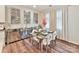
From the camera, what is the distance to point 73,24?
1.87 metres

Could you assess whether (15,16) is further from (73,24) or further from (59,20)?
(73,24)

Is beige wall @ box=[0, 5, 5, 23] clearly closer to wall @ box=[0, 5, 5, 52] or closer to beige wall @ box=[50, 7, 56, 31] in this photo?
wall @ box=[0, 5, 5, 52]

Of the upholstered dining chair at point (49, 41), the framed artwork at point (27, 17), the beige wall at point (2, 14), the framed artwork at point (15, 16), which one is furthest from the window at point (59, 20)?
the beige wall at point (2, 14)

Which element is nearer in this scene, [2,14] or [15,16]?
[2,14]

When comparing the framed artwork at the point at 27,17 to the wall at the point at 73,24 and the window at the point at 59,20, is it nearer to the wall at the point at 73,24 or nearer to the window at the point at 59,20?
the window at the point at 59,20

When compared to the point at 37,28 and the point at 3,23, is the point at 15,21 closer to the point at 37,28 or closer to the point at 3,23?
the point at 3,23

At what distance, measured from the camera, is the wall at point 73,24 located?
5.94 feet

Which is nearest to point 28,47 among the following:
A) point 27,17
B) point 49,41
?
point 49,41

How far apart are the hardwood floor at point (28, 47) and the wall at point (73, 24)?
0.48 ft

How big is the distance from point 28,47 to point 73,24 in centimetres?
93

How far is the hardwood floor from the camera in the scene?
181cm

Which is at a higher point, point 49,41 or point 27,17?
point 27,17

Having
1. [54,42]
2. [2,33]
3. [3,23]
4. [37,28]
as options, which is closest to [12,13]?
[3,23]
